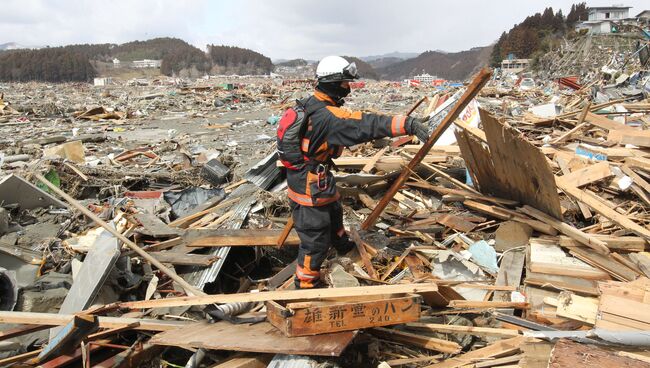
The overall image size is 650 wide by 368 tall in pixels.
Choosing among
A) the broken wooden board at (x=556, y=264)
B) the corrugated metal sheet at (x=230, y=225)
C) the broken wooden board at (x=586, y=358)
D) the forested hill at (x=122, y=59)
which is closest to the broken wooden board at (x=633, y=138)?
the broken wooden board at (x=556, y=264)

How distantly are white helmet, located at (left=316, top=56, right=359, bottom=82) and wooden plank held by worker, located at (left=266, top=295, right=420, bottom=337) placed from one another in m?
1.66

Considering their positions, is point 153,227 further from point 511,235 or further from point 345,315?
point 511,235

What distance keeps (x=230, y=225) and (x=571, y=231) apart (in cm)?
322

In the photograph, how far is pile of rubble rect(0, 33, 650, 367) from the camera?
8.75 ft

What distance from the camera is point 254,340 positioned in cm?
266

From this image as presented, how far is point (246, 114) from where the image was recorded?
62.2 ft

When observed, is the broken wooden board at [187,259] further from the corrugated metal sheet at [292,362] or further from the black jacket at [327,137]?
the corrugated metal sheet at [292,362]

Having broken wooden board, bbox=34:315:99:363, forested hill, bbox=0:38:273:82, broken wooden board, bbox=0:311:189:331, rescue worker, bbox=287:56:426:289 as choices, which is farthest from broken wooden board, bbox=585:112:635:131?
forested hill, bbox=0:38:273:82

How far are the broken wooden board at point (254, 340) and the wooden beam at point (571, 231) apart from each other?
7.12 ft

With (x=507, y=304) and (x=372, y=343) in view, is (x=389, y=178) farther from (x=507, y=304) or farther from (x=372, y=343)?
(x=372, y=343)

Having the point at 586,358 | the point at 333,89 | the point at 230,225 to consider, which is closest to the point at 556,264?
the point at 586,358

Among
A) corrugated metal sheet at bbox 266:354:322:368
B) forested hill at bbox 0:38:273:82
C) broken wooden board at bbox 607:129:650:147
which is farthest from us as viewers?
forested hill at bbox 0:38:273:82

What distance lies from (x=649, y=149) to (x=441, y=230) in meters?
3.10

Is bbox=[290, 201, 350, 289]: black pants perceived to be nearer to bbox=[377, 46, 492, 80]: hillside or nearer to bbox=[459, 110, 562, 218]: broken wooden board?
bbox=[459, 110, 562, 218]: broken wooden board
